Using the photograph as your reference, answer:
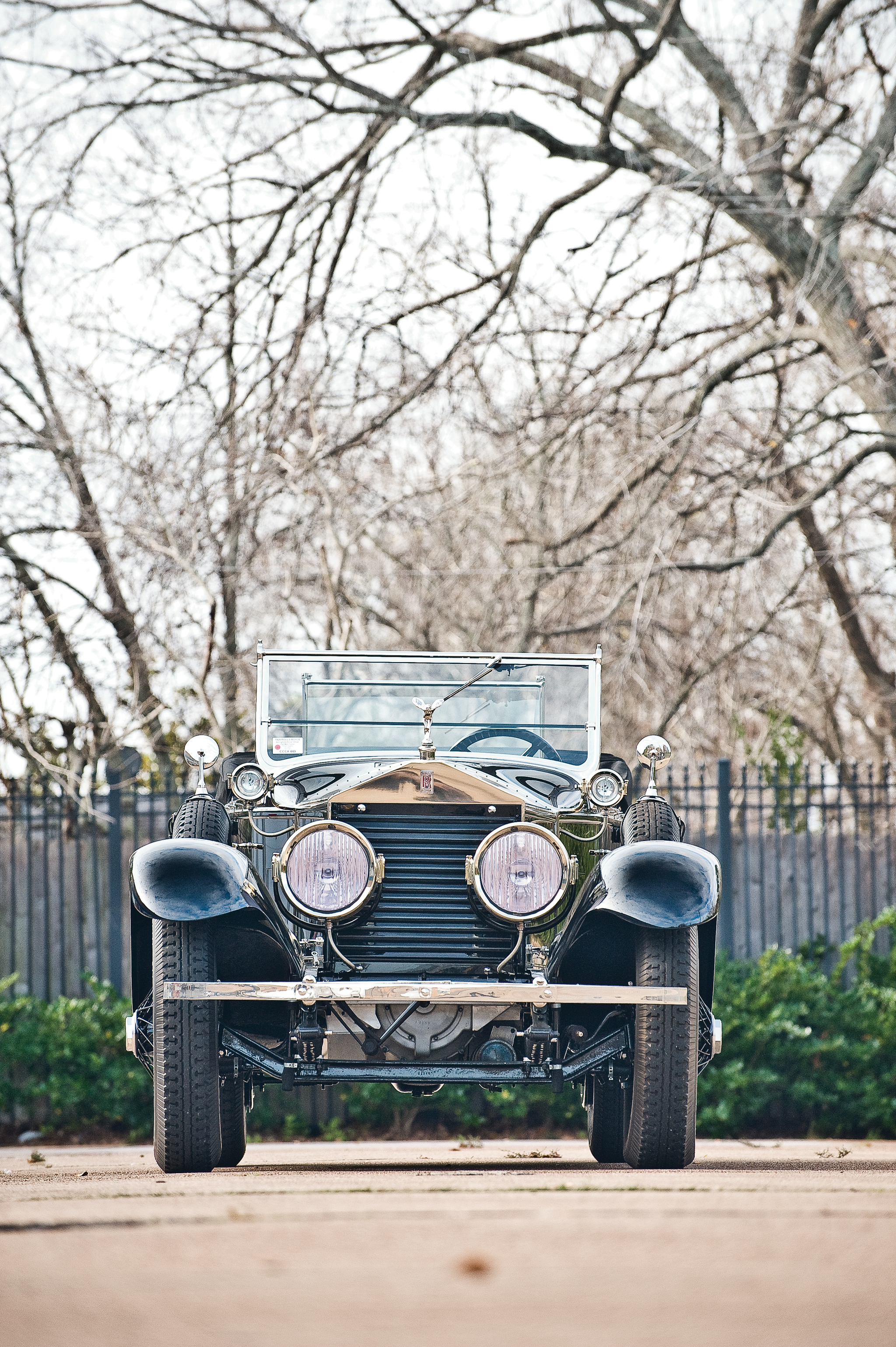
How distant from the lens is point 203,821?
16.7 ft

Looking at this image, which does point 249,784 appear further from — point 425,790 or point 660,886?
point 660,886

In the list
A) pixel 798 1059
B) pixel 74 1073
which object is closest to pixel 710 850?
pixel 798 1059

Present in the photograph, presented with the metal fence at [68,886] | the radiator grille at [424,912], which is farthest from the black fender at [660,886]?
the metal fence at [68,886]

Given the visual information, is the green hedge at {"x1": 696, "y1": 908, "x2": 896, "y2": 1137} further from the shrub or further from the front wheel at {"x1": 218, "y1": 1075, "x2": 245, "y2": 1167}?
the front wheel at {"x1": 218, "y1": 1075, "x2": 245, "y2": 1167}

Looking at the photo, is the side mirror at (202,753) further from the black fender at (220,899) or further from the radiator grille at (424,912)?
the radiator grille at (424,912)

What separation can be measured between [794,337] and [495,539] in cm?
306

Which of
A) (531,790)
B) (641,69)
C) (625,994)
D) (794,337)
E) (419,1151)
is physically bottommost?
(419,1151)

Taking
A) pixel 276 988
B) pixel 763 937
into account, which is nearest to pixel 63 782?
pixel 763 937

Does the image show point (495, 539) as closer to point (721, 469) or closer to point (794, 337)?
point (721, 469)

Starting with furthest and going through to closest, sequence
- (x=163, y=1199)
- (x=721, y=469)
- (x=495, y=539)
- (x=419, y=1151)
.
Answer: (x=495, y=539)
(x=721, y=469)
(x=419, y=1151)
(x=163, y=1199)

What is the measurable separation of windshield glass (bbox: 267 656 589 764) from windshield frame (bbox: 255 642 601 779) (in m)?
0.01

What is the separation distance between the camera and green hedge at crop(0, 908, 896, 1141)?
27.0ft

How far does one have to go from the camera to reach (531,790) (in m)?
5.38

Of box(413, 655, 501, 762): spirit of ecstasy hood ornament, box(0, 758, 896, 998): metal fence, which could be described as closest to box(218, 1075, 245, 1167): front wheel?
box(413, 655, 501, 762): spirit of ecstasy hood ornament
